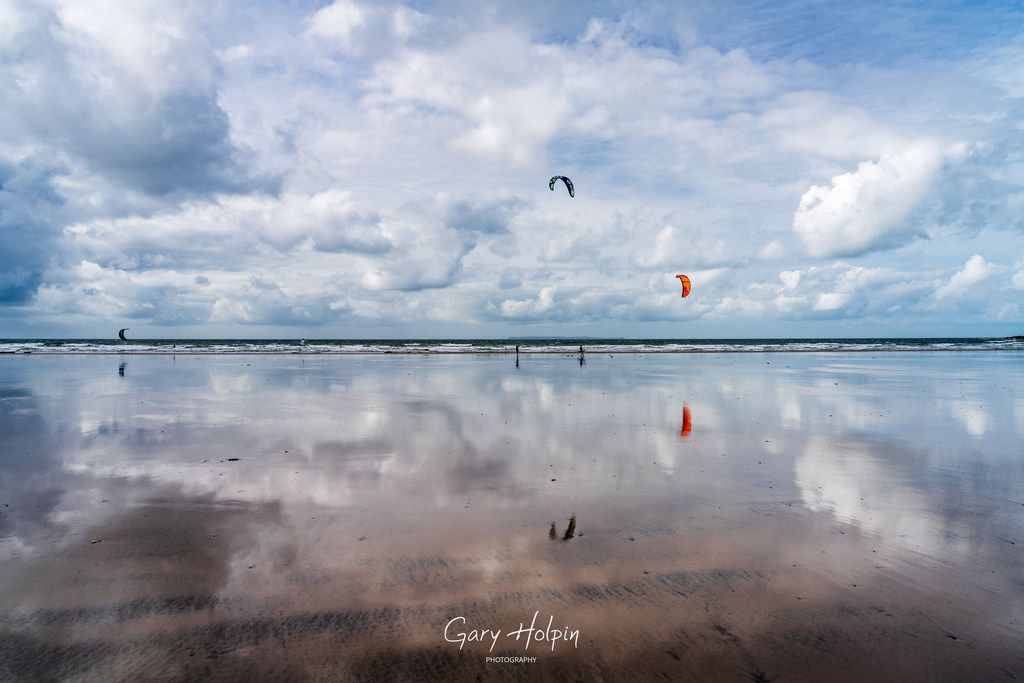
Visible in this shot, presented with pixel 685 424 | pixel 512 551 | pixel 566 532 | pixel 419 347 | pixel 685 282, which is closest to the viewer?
pixel 512 551

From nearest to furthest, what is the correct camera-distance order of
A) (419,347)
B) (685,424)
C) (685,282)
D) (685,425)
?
A: 1. (685,425)
2. (685,424)
3. (685,282)
4. (419,347)

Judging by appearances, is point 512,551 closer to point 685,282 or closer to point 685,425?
point 685,425

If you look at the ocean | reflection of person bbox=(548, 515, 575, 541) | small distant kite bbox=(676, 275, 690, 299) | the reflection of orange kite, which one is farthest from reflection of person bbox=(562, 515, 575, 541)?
the ocean

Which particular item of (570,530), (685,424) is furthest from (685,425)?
(570,530)

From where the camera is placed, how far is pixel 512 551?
19.5 feet

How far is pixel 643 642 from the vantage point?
432 cm

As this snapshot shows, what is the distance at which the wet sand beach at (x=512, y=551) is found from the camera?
165 inches

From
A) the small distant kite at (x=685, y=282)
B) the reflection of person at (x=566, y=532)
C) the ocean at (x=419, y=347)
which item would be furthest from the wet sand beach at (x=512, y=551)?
the ocean at (x=419, y=347)

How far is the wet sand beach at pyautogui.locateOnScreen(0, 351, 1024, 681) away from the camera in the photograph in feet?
13.7

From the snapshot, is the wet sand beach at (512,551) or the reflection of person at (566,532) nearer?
the wet sand beach at (512,551)

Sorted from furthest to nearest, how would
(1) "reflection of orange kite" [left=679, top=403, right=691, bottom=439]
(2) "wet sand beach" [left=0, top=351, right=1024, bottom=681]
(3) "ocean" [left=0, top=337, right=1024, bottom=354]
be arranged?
(3) "ocean" [left=0, top=337, right=1024, bottom=354], (1) "reflection of orange kite" [left=679, top=403, right=691, bottom=439], (2) "wet sand beach" [left=0, top=351, right=1024, bottom=681]

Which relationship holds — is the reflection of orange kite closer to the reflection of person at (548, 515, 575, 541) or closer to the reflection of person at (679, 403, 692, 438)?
the reflection of person at (679, 403, 692, 438)

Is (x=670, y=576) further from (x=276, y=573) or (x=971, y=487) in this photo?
(x=971, y=487)

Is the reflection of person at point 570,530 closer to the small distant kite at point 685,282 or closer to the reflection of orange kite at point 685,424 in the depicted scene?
the reflection of orange kite at point 685,424
